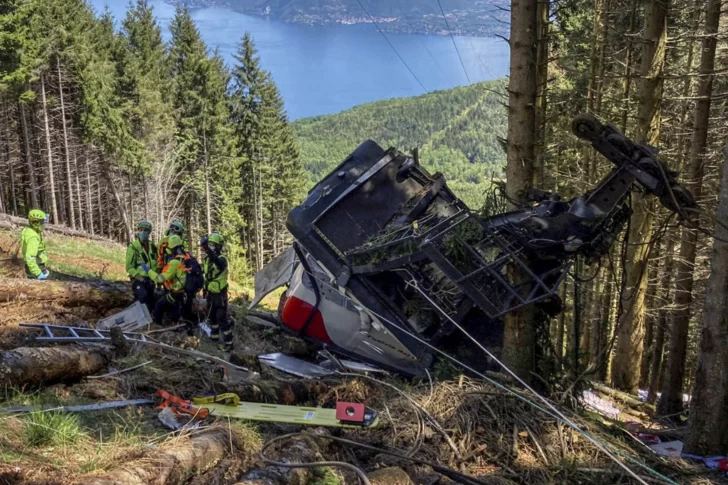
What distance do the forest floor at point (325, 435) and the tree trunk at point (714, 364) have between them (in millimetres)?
580

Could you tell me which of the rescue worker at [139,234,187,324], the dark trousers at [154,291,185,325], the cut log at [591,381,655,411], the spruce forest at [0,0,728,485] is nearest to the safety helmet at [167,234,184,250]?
the rescue worker at [139,234,187,324]

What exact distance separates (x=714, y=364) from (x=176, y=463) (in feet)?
16.6

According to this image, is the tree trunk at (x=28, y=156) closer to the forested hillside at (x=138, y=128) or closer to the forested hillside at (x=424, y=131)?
the forested hillside at (x=138, y=128)

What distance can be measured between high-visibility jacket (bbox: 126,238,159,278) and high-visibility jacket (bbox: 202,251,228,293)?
0.96 metres

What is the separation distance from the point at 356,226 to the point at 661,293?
9.74 metres

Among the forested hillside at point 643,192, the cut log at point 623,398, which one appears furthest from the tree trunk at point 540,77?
the cut log at point 623,398

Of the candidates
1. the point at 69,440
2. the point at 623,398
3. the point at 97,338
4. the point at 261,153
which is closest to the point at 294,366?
the point at 97,338

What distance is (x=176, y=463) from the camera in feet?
12.3

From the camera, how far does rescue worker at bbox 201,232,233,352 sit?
9102 millimetres

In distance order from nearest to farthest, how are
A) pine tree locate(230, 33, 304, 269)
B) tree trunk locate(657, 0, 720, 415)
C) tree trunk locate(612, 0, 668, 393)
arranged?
tree trunk locate(612, 0, 668, 393), tree trunk locate(657, 0, 720, 415), pine tree locate(230, 33, 304, 269)

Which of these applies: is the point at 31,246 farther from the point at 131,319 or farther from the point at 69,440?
the point at 69,440

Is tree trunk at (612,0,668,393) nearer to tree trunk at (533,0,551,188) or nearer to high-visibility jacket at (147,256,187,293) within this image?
tree trunk at (533,0,551,188)

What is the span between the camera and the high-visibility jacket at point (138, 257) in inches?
372

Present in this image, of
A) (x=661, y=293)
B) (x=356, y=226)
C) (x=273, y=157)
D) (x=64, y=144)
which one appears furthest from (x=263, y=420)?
(x=273, y=157)
